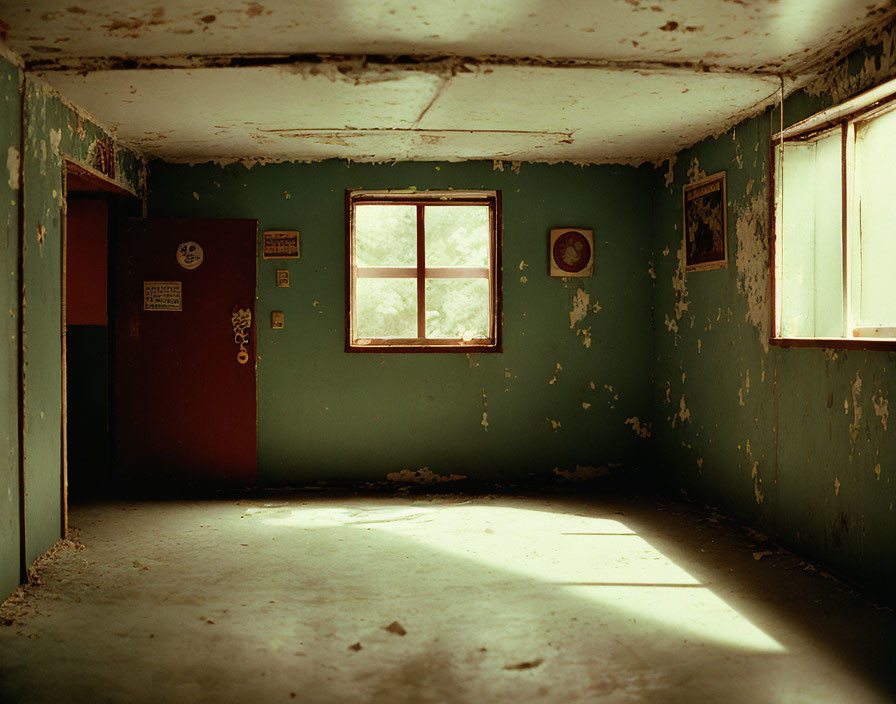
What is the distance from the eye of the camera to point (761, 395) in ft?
11.8

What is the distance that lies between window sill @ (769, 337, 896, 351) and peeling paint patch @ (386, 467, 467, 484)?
235 centimetres

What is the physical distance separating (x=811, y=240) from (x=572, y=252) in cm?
178

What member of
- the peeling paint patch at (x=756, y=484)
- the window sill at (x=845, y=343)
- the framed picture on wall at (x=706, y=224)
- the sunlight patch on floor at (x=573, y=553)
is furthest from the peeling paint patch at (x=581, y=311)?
the window sill at (x=845, y=343)

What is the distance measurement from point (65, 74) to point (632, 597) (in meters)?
3.35

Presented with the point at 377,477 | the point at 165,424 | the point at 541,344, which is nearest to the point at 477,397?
the point at 541,344

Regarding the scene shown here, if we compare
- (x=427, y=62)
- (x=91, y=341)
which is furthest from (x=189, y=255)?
(x=427, y=62)

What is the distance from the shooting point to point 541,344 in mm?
4828

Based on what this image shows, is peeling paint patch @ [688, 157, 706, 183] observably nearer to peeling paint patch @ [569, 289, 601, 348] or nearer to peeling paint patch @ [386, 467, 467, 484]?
peeling paint patch @ [569, 289, 601, 348]

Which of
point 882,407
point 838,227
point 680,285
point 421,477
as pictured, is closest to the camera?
point 882,407

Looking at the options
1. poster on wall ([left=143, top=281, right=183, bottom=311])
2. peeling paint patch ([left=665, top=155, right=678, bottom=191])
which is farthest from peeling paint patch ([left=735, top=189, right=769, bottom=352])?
poster on wall ([left=143, top=281, right=183, bottom=311])

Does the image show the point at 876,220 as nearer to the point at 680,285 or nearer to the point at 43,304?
the point at 680,285

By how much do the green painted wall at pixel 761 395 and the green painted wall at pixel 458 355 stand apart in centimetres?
29

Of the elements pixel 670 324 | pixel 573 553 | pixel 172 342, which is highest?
pixel 670 324

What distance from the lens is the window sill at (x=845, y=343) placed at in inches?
102
